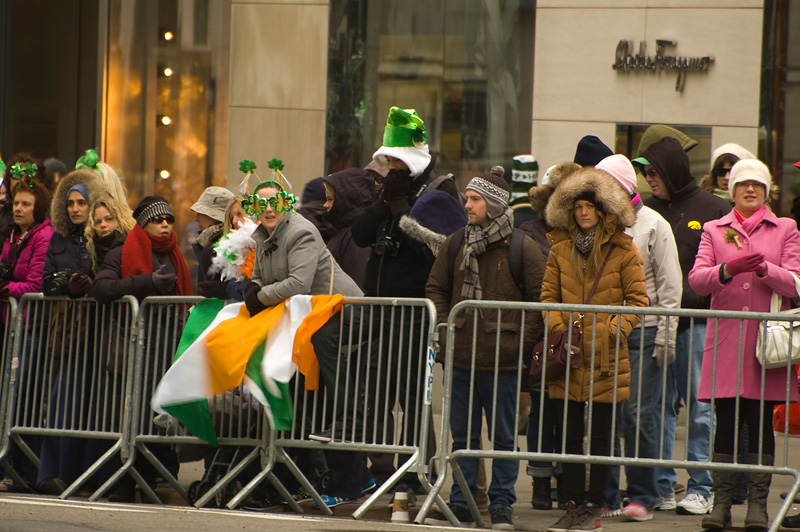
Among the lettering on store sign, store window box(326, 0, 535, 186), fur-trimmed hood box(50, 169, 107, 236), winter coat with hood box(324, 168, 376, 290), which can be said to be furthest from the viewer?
store window box(326, 0, 535, 186)

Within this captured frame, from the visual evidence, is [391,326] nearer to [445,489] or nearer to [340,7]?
[445,489]

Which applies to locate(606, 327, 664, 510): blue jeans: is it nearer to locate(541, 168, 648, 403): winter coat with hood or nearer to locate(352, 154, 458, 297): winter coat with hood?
locate(541, 168, 648, 403): winter coat with hood

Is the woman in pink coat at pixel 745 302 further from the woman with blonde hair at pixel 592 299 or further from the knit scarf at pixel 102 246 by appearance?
the knit scarf at pixel 102 246

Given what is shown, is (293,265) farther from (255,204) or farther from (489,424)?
(489,424)

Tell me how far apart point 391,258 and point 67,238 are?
240 centimetres

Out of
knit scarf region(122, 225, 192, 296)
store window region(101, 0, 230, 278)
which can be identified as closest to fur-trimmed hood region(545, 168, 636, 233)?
knit scarf region(122, 225, 192, 296)

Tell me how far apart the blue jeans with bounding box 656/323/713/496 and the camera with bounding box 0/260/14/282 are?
15.6 ft

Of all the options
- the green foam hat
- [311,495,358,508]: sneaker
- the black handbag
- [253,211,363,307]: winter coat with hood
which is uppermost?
the green foam hat

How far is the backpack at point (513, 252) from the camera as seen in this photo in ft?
24.2

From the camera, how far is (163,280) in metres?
8.06

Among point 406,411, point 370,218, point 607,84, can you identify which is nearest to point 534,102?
point 607,84

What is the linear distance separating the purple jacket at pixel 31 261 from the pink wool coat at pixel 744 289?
4598 millimetres

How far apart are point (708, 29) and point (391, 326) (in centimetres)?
671

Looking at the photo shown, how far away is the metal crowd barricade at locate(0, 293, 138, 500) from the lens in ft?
26.2
